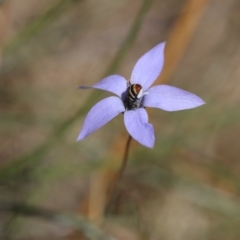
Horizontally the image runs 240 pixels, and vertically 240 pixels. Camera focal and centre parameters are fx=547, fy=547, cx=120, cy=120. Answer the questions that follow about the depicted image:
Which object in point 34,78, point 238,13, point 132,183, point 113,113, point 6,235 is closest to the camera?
point 113,113

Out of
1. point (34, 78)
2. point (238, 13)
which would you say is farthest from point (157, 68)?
point (238, 13)

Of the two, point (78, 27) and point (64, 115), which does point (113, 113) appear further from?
point (78, 27)

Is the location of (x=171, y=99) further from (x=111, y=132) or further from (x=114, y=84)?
(x=111, y=132)

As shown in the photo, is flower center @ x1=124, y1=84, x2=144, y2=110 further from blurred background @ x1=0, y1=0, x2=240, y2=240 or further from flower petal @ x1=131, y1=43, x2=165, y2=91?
blurred background @ x1=0, y1=0, x2=240, y2=240

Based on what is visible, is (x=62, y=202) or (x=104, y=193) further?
(x=62, y=202)

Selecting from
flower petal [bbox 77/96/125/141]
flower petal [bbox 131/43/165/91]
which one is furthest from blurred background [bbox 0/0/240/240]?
flower petal [bbox 77/96/125/141]
